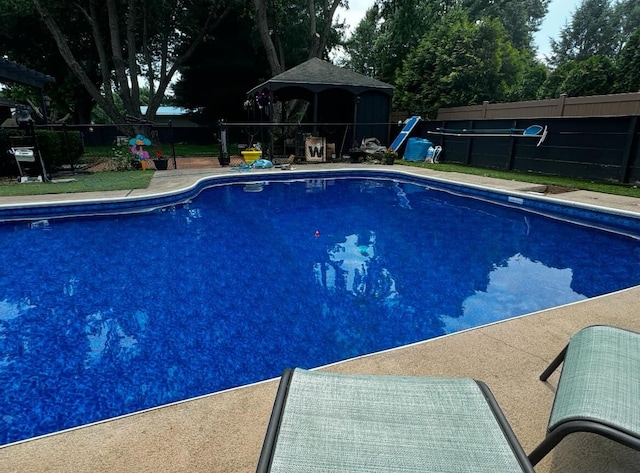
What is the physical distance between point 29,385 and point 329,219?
210 inches

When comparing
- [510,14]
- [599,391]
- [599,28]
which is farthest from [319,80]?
[599,28]

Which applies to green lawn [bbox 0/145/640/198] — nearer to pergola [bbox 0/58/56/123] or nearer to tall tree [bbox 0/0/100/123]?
pergola [bbox 0/58/56/123]

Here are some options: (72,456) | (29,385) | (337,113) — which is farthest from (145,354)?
(337,113)

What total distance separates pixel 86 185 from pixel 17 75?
5613mm

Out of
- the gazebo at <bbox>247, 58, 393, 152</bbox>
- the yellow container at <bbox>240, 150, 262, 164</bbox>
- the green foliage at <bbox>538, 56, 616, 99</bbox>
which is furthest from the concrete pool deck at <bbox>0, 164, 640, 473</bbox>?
the green foliage at <bbox>538, 56, 616, 99</bbox>

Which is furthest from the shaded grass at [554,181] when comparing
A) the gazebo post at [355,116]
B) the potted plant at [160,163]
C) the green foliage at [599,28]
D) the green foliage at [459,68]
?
the green foliage at [599,28]

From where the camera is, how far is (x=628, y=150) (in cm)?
816

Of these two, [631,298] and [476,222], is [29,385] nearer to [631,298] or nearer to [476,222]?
[631,298]

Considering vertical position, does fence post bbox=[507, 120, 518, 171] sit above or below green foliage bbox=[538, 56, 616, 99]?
below

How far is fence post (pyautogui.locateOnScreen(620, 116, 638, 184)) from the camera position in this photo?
7.95 meters

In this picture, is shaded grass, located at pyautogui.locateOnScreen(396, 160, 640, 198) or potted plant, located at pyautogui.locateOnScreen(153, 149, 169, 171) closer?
shaded grass, located at pyautogui.locateOnScreen(396, 160, 640, 198)

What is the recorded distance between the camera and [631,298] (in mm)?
3123

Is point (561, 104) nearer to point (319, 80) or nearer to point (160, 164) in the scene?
point (319, 80)

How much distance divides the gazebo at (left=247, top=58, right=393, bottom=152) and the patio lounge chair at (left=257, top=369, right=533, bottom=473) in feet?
41.1
